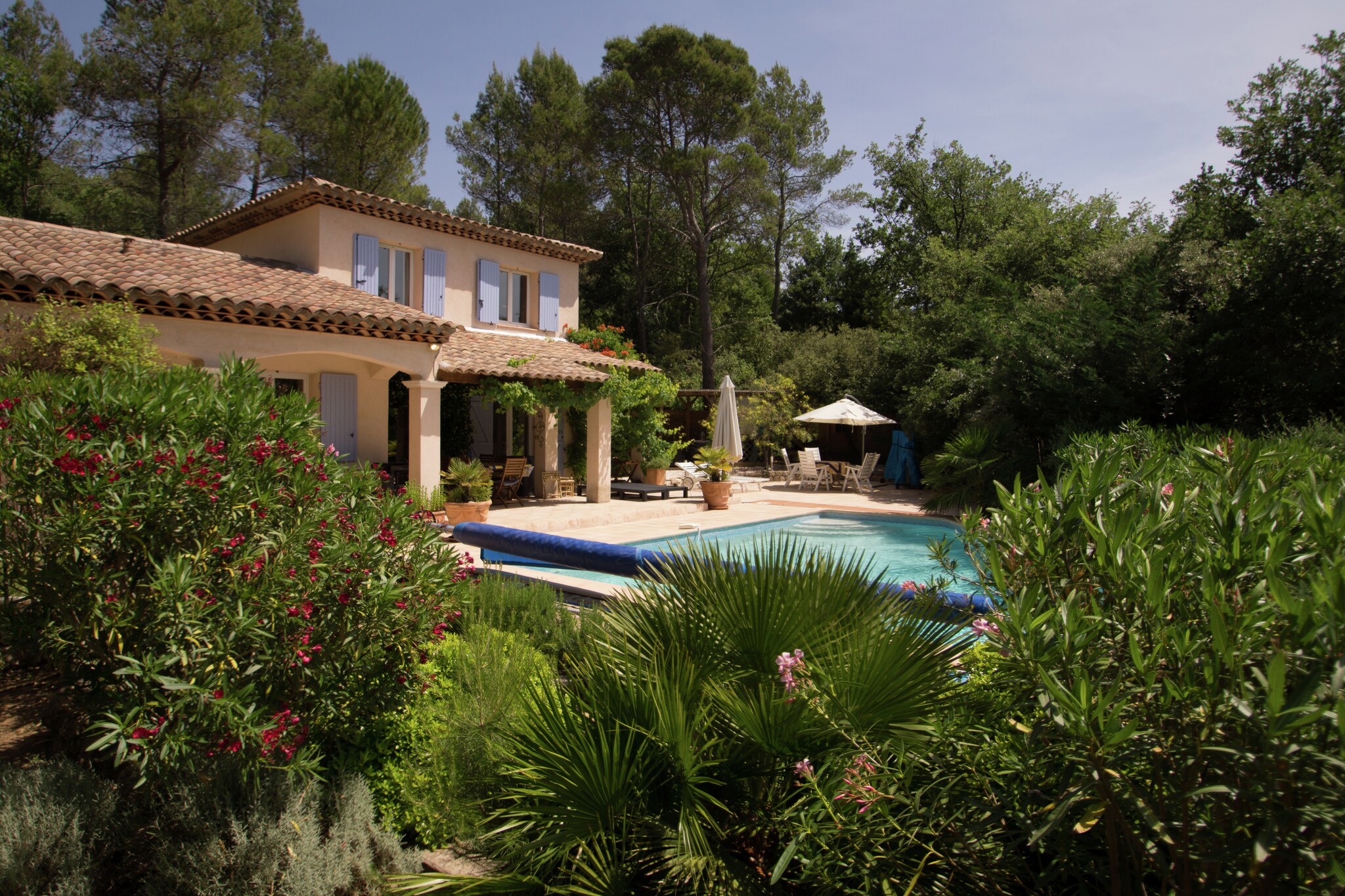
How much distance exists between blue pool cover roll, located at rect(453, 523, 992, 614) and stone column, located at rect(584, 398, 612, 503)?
8.00 meters

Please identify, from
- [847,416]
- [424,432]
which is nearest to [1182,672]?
[424,432]

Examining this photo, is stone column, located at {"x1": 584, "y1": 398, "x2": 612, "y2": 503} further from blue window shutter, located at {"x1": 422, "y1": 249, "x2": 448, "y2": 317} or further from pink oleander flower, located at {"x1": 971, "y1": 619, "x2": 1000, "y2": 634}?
pink oleander flower, located at {"x1": 971, "y1": 619, "x2": 1000, "y2": 634}

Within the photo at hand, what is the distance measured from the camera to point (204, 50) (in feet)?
77.0

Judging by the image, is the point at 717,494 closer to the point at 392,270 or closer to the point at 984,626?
the point at 392,270

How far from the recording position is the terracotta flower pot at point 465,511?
14102 mm

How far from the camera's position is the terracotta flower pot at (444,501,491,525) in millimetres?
14102

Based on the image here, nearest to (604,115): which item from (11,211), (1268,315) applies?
(11,211)

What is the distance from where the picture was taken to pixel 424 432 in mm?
13836

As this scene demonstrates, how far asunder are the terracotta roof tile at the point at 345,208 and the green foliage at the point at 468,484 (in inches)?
211

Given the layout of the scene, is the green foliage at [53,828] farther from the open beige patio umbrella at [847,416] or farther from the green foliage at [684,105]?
the green foliage at [684,105]

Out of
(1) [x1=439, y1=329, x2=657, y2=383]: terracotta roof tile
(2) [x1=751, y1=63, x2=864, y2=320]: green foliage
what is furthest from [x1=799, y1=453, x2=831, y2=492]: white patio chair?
(2) [x1=751, y1=63, x2=864, y2=320]: green foliage

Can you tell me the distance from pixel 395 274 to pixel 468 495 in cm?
547

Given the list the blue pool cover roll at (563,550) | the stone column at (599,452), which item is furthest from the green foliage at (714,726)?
the stone column at (599,452)

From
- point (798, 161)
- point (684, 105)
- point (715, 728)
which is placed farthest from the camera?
point (798, 161)
